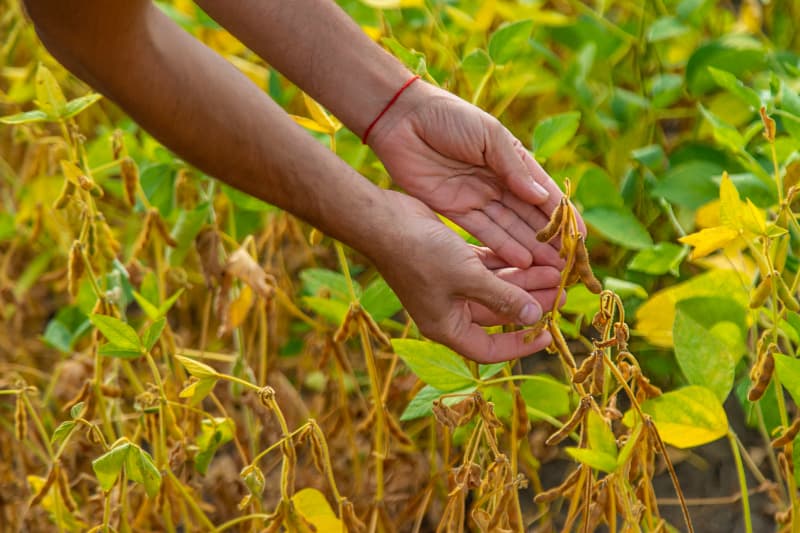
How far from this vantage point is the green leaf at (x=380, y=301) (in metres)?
1.04

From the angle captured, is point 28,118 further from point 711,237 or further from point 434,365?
point 711,237

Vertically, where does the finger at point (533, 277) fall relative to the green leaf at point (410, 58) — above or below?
below

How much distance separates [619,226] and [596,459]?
0.47m

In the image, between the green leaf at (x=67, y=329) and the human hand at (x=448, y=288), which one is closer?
the human hand at (x=448, y=288)

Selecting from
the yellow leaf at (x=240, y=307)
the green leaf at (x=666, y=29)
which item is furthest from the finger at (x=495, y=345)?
the green leaf at (x=666, y=29)

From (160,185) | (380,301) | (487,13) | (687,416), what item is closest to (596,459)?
(687,416)

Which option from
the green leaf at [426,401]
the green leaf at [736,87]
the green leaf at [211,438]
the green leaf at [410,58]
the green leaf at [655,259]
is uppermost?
the green leaf at [736,87]

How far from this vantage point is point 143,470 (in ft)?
2.87

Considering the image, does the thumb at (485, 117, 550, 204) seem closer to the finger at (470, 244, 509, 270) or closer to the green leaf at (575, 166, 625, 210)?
the finger at (470, 244, 509, 270)

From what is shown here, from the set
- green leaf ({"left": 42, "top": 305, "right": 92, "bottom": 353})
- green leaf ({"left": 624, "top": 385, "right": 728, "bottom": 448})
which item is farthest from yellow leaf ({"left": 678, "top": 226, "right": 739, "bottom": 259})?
green leaf ({"left": 42, "top": 305, "right": 92, "bottom": 353})

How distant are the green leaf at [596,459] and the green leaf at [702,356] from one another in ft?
0.43

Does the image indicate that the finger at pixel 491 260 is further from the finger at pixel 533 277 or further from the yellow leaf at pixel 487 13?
the yellow leaf at pixel 487 13

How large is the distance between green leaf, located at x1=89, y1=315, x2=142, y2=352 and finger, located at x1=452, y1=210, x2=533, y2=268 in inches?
13.1

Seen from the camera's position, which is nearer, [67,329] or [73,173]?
[73,173]
